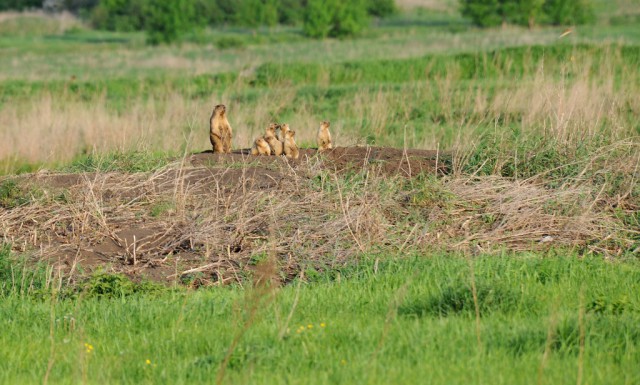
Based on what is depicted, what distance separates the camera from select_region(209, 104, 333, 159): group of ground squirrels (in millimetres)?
10914

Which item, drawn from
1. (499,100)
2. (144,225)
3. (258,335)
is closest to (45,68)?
(499,100)

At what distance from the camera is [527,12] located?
52.1 metres

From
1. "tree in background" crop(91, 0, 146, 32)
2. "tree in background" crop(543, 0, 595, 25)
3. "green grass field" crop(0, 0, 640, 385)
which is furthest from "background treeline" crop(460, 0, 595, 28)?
"green grass field" crop(0, 0, 640, 385)

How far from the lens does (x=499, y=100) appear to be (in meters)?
16.8

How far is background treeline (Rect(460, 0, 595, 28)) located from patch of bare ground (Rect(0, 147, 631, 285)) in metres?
43.9

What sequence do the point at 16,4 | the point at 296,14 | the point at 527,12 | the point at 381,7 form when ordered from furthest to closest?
the point at 16,4 < the point at 381,7 < the point at 296,14 < the point at 527,12

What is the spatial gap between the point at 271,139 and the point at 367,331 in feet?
18.6

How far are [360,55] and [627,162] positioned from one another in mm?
22268

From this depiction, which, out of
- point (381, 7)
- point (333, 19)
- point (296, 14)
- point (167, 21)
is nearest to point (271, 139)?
point (167, 21)

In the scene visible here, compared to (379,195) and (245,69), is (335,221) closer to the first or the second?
(379,195)

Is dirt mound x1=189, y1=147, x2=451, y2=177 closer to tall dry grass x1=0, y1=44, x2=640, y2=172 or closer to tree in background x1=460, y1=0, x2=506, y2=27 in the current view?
tall dry grass x1=0, y1=44, x2=640, y2=172

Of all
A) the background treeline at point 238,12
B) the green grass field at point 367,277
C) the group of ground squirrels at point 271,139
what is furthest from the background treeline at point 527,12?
the group of ground squirrels at point 271,139

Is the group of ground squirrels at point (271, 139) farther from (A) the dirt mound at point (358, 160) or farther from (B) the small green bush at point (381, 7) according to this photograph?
(B) the small green bush at point (381, 7)

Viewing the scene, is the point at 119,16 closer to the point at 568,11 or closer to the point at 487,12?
the point at 487,12
